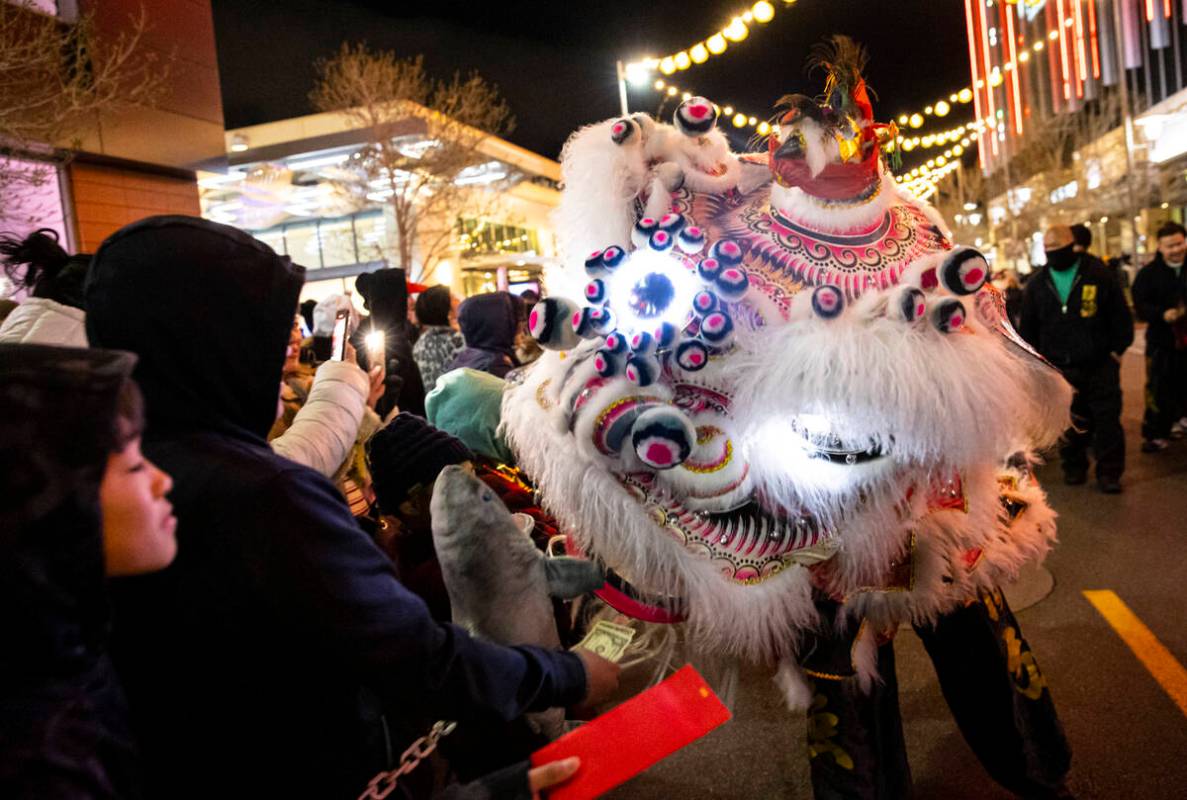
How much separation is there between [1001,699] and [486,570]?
1.42 meters

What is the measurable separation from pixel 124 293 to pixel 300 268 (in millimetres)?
272

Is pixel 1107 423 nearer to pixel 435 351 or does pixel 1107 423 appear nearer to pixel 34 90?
pixel 435 351

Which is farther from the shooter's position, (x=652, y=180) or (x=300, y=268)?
(x=652, y=180)

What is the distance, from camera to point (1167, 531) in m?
4.43

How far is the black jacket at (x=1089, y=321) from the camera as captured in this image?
17.4 feet

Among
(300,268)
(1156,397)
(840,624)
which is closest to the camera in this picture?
(300,268)

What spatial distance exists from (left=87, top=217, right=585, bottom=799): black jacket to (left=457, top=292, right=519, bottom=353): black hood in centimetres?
297

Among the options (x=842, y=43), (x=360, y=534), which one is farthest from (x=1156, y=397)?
(x=360, y=534)

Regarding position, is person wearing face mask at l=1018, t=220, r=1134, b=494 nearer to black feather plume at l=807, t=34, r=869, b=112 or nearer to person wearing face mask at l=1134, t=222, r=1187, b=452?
person wearing face mask at l=1134, t=222, r=1187, b=452

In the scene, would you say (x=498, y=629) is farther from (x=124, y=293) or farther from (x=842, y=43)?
(x=842, y=43)

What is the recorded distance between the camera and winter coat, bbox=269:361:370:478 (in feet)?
6.66

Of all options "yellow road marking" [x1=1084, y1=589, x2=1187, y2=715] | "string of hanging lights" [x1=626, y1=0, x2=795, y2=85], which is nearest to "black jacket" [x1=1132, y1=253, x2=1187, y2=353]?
"yellow road marking" [x1=1084, y1=589, x2=1187, y2=715]

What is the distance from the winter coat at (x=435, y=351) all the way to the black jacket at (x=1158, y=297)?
17.9 ft

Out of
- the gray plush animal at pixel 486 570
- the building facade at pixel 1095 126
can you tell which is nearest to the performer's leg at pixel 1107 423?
the gray plush animal at pixel 486 570
